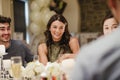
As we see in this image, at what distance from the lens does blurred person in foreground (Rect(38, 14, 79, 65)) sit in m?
2.96

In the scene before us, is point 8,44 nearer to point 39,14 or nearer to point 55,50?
point 55,50

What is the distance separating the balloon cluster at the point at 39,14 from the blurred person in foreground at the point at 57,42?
2.06 m

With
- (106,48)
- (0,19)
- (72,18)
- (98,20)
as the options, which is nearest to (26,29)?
(72,18)

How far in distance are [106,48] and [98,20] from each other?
5.59 meters

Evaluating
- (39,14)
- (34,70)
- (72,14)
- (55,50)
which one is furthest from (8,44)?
(72,14)

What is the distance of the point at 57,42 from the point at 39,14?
2.21 meters

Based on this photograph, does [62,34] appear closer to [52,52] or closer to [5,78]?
[52,52]

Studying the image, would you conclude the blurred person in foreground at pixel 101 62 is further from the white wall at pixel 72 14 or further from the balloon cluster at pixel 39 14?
the white wall at pixel 72 14

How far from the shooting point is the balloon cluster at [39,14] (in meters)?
5.15

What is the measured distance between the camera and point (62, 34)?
3012 mm

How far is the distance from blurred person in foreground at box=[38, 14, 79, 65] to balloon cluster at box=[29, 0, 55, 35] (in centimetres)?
206

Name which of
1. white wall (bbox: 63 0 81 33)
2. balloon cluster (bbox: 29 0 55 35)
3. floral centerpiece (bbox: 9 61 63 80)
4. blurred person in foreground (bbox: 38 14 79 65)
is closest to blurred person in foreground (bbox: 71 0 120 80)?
floral centerpiece (bbox: 9 61 63 80)

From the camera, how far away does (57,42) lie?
3035 millimetres

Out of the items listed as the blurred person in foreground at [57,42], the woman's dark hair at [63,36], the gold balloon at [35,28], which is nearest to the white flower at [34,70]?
the blurred person in foreground at [57,42]
